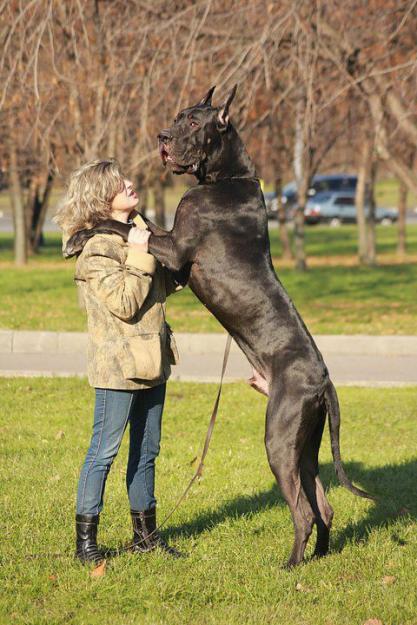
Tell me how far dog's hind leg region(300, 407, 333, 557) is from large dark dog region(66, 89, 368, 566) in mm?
136

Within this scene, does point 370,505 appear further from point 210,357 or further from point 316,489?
point 210,357

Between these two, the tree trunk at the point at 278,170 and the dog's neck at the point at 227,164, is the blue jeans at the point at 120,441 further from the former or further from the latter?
the tree trunk at the point at 278,170

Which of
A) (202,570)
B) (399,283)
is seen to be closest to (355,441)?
(202,570)

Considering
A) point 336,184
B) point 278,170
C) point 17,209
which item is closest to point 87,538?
point 17,209

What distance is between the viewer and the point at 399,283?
20.7 m

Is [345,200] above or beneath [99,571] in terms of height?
beneath

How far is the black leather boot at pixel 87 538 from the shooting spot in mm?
5242

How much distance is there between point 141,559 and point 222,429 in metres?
3.41

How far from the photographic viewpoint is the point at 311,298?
18125mm

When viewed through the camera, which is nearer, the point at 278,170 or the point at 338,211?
the point at 278,170

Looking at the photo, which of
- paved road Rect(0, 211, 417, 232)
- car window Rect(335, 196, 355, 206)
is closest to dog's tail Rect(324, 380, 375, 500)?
paved road Rect(0, 211, 417, 232)

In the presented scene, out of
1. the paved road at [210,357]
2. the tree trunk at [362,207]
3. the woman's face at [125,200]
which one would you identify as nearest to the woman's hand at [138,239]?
the woman's face at [125,200]

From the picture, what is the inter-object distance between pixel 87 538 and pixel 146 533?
0.37 m

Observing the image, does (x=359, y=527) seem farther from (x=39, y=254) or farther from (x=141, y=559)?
(x=39, y=254)
